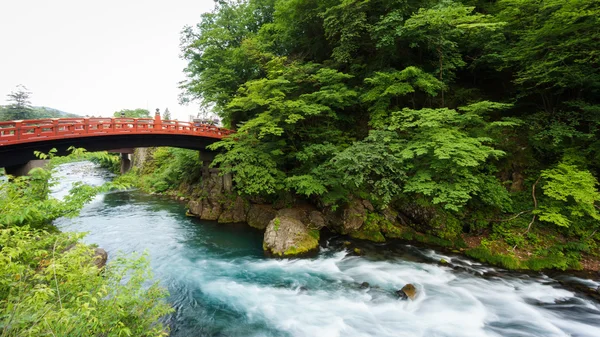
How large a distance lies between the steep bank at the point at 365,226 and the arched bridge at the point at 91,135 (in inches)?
119

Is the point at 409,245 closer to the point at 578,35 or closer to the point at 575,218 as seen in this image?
the point at 575,218

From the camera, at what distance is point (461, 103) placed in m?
12.3

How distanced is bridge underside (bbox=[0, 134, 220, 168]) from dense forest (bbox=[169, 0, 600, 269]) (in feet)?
12.2

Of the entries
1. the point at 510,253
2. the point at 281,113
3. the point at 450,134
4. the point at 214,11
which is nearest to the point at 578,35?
the point at 450,134

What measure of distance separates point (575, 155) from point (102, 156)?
15.0m

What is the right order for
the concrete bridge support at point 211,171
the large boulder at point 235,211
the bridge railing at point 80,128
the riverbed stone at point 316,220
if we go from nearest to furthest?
the bridge railing at point 80,128
the riverbed stone at point 316,220
the large boulder at point 235,211
the concrete bridge support at point 211,171

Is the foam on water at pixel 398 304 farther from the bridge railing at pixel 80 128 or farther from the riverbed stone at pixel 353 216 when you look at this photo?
the bridge railing at pixel 80 128

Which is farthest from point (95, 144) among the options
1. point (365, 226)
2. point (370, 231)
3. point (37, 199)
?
point (370, 231)

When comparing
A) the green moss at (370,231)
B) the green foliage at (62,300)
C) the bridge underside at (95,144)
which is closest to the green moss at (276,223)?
the green moss at (370,231)

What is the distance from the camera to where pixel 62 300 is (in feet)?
11.7

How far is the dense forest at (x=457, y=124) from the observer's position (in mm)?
8359

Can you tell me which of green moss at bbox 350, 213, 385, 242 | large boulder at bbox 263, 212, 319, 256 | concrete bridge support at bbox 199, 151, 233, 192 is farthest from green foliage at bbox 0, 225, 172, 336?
concrete bridge support at bbox 199, 151, 233, 192

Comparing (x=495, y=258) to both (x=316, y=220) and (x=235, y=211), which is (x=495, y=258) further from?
(x=235, y=211)

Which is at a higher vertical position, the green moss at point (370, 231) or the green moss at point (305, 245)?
the green moss at point (370, 231)
